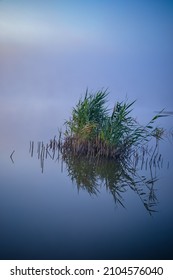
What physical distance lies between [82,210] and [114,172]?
1097 millimetres

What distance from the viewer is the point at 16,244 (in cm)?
197

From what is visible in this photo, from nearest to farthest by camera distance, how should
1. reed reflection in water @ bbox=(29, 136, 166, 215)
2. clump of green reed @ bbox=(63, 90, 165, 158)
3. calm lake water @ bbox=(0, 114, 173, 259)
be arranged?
1. calm lake water @ bbox=(0, 114, 173, 259)
2. reed reflection in water @ bbox=(29, 136, 166, 215)
3. clump of green reed @ bbox=(63, 90, 165, 158)

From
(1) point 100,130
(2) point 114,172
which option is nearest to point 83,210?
(2) point 114,172

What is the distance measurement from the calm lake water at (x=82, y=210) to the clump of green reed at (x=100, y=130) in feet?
0.78

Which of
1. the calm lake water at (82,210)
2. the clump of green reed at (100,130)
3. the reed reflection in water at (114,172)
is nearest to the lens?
the calm lake water at (82,210)

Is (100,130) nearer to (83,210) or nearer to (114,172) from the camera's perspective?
(114,172)

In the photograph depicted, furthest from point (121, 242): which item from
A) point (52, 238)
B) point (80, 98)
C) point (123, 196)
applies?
point (80, 98)

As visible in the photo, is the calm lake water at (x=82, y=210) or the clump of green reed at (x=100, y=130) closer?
the calm lake water at (x=82, y=210)

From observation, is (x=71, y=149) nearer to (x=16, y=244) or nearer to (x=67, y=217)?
(x=67, y=217)

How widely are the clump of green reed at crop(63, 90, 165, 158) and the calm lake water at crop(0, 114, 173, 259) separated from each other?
24 centimetres

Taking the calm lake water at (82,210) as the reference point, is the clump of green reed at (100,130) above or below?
above

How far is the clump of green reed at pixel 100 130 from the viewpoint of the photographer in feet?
13.2

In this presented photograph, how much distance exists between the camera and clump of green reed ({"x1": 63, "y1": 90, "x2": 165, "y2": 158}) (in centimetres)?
403
